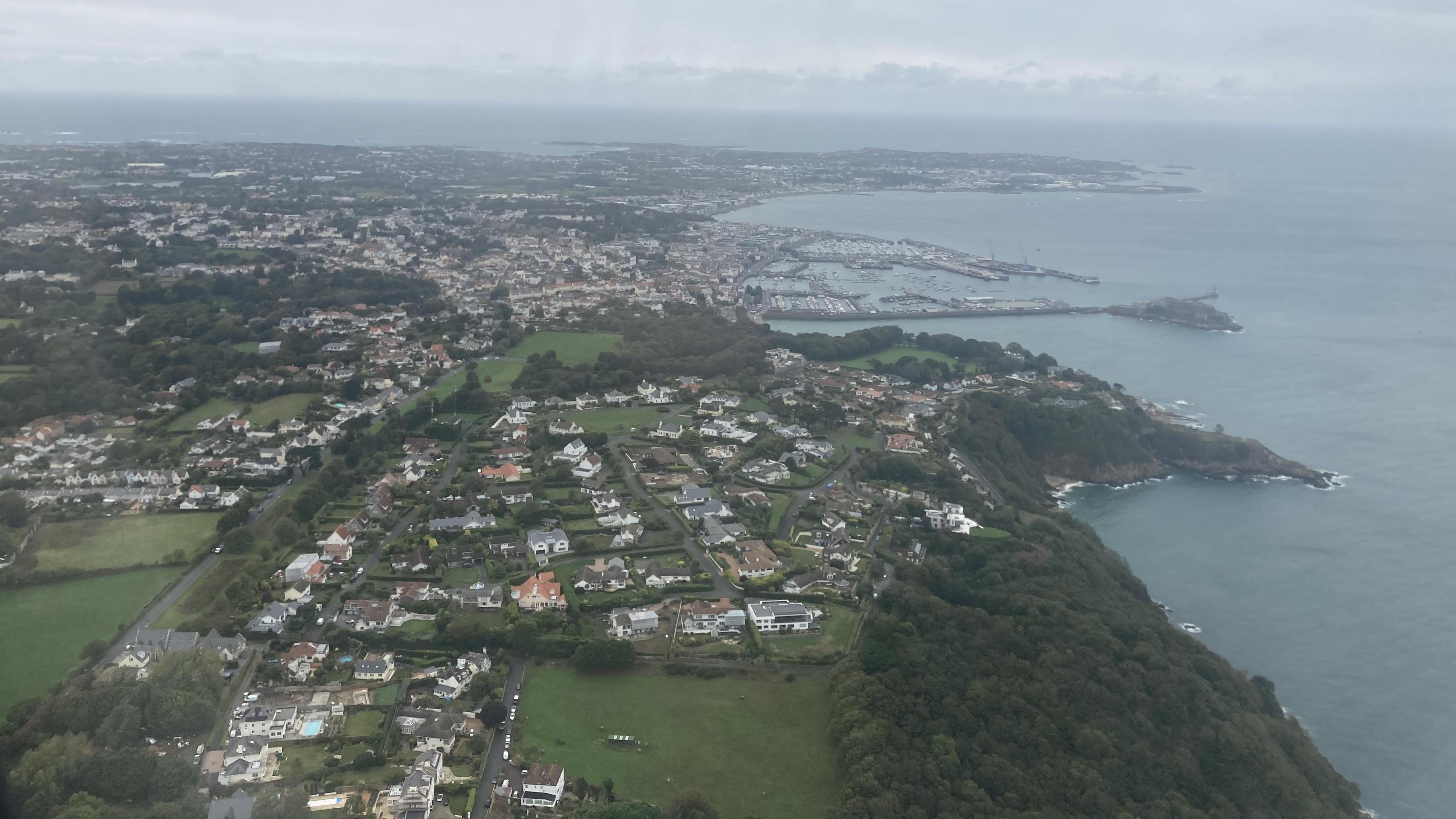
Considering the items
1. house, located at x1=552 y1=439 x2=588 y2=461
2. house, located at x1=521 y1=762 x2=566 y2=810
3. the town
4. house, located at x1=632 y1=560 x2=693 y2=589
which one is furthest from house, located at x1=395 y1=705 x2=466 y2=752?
house, located at x1=552 y1=439 x2=588 y2=461

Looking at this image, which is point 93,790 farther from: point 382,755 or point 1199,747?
point 1199,747

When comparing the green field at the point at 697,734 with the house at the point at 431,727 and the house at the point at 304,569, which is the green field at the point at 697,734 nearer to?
the house at the point at 431,727

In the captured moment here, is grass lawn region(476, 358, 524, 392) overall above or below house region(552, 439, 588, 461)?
above

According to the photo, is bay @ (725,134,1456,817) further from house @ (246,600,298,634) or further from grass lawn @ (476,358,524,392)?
house @ (246,600,298,634)

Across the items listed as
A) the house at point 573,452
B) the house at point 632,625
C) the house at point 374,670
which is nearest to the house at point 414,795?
the house at point 374,670

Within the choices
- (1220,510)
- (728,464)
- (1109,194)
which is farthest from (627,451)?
(1109,194)

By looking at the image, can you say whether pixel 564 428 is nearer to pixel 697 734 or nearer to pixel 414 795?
pixel 697 734
